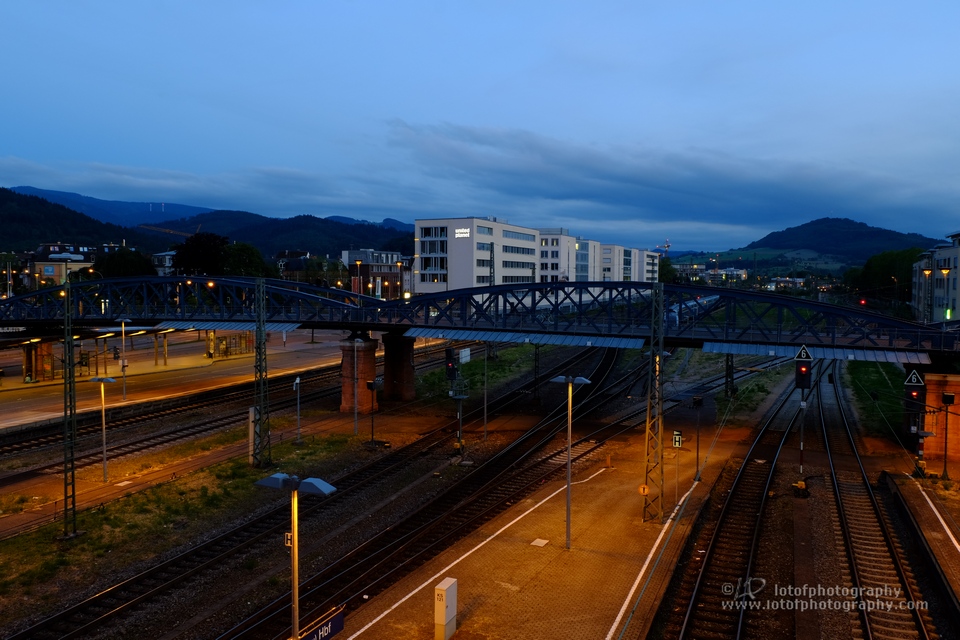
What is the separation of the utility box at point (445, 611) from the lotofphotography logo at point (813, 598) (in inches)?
321

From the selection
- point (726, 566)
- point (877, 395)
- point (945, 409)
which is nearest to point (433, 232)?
point (877, 395)

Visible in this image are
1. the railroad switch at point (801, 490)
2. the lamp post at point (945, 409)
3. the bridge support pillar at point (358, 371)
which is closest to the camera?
the railroad switch at point (801, 490)

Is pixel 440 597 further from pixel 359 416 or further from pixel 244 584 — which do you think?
pixel 359 416

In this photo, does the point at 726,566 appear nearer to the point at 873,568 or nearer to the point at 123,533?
the point at 873,568

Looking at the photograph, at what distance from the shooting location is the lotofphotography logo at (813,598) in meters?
18.6

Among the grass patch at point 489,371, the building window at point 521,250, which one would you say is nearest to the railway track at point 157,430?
the grass patch at point 489,371

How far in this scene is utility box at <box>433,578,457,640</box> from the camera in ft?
52.6

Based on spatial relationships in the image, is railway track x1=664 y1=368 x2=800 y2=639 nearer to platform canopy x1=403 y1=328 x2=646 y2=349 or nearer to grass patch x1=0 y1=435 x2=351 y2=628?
platform canopy x1=403 y1=328 x2=646 y2=349

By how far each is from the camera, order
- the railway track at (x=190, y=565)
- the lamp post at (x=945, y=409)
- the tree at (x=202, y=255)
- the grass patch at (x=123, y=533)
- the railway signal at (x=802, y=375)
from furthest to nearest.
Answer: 1. the tree at (x=202, y=255)
2. the lamp post at (x=945, y=409)
3. the railway signal at (x=802, y=375)
4. the grass patch at (x=123, y=533)
5. the railway track at (x=190, y=565)

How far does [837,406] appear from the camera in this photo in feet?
171

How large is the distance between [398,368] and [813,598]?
3654cm

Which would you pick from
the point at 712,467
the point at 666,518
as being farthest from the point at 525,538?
the point at 712,467

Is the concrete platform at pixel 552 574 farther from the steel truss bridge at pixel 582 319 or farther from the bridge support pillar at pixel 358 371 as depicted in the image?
the bridge support pillar at pixel 358 371

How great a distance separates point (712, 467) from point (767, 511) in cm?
648
